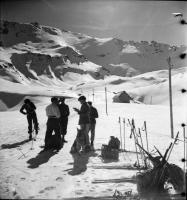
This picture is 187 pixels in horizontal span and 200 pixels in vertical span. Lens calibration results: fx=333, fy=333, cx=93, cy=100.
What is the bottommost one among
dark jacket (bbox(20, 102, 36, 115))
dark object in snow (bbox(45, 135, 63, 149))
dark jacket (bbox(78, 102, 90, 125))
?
dark object in snow (bbox(45, 135, 63, 149))

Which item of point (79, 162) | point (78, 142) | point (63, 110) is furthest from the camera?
point (63, 110)

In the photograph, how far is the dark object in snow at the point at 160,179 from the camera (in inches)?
264

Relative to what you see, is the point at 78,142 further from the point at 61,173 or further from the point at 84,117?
the point at 61,173

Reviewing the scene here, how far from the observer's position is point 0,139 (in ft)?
51.3

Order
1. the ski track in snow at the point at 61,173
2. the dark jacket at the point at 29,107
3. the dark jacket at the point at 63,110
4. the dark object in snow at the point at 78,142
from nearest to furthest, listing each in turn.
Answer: the ski track in snow at the point at 61,173 < the dark object in snow at the point at 78,142 < the dark jacket at the point at 63,110 < the dark jacket at the point at 29,107

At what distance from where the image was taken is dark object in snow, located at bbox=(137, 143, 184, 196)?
6711 mm

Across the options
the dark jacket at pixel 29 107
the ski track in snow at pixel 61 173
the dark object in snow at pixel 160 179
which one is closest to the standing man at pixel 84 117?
the ski track in snow at pixel 61 173

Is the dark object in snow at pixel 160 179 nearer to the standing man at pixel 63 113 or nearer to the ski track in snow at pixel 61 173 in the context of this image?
the ski track in snow at pixel 61 173

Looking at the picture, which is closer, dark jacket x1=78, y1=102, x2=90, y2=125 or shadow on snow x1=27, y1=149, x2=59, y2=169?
shadow on snow x1=27, y1=149, x2=59, y2=169

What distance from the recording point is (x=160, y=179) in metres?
6.73

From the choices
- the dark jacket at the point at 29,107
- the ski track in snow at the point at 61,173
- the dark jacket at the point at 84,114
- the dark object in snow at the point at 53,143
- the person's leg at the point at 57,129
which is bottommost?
the ski track in snow at the point at 61,173

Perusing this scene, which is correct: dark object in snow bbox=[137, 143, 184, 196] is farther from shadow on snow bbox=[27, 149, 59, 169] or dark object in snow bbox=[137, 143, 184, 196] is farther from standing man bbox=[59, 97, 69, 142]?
standing man bbox=[59, 97, 69, 142]

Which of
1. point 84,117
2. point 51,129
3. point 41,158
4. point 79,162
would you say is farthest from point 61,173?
point 51,129

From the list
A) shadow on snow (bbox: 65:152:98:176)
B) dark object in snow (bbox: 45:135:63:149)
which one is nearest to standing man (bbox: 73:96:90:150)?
shadow on snow (bbox: 65:152:98:176)
